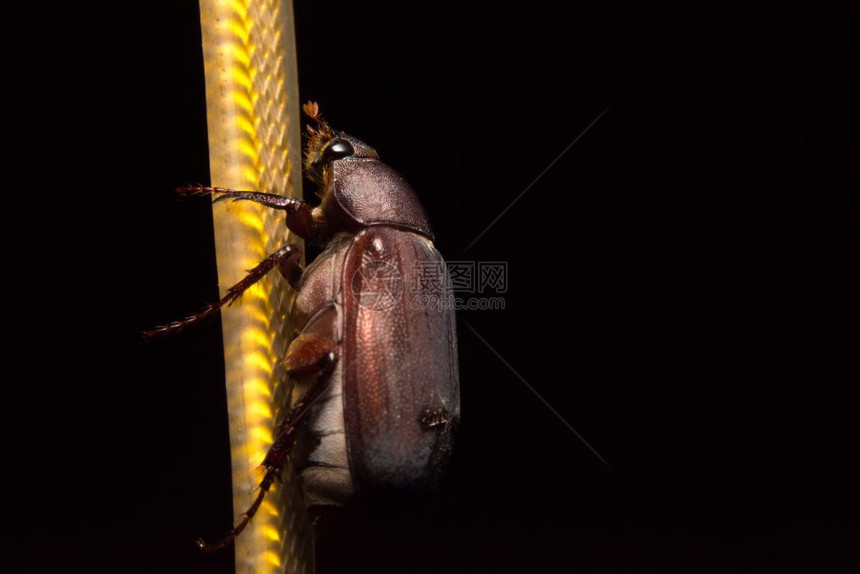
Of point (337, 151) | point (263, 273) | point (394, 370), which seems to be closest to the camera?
point (263, 273)

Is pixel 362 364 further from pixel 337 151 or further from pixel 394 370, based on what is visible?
pixel 337 151

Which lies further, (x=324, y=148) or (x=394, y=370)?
(x=324, y=148)

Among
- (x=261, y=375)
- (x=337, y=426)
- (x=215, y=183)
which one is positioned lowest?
(x=337, y=426)

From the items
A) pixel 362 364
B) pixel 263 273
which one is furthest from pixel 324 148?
pixel 362 364

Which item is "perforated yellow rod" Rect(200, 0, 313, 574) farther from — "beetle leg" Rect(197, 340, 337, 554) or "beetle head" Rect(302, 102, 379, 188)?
"beetle head" Rect(302, 102, 379, 188)

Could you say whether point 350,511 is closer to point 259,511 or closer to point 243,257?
point 259,511

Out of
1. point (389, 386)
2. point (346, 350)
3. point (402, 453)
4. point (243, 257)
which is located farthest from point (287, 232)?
point (402, 453)
